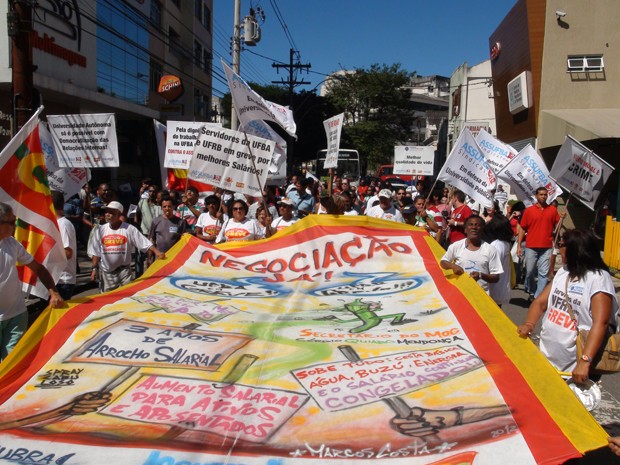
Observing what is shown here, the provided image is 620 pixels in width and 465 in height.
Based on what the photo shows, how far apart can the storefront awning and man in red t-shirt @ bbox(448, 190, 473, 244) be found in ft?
26.0

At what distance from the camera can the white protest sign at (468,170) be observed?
31.3 feet

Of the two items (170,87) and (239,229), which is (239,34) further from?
(239,229)

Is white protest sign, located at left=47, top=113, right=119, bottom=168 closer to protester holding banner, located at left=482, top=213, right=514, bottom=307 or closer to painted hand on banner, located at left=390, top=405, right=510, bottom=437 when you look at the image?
protester holding banner, located at left=482, top=213, right=514, bottom=307

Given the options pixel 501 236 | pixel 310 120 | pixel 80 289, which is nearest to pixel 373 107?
pixel 310 120

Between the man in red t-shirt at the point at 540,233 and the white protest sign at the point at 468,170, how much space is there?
991 millimetres

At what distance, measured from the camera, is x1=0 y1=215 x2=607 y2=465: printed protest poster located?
3203mm

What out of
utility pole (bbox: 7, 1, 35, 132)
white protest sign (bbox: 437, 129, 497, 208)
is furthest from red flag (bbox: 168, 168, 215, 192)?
white protest sign (bbox: 437, 129, 497, 208)

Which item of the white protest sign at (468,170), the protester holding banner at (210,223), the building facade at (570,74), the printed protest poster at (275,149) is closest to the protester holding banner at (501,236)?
the white protest sign at (468,170)

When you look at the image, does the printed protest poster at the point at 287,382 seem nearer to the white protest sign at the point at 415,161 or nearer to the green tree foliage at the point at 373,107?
the white protest sign at the point at 415,161

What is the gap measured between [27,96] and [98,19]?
15.1 m

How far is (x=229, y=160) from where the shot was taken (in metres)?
8.31

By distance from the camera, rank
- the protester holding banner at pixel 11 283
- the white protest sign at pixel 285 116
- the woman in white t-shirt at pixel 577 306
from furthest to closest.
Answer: the white protest sign at pixel 285 116 → the protester holding banner at pixel 11 283 → the woman in white t-shirt at pixel 577 306

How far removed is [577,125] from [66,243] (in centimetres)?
1542

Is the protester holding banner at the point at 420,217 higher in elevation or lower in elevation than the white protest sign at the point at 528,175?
lower
